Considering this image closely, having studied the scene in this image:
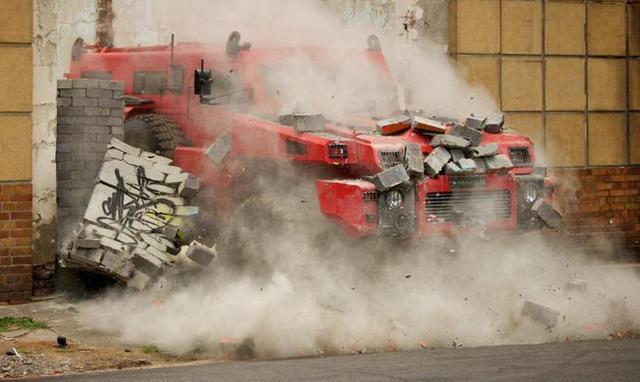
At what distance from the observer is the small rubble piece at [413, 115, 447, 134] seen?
11.3 m

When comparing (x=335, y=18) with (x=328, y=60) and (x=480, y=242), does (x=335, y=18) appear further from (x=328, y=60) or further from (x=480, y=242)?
(x=480, y=242)

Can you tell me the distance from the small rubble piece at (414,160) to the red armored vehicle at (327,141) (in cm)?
1

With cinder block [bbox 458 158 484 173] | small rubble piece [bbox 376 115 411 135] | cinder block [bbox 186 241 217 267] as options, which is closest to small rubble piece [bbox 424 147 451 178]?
cinder block [bbox 458 158 484 173]

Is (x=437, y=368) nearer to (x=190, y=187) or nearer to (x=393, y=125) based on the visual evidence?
(x=393, y=125)

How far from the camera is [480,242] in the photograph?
1119 centimetres

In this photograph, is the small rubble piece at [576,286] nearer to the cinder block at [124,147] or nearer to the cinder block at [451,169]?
the cinder block at [451,169]

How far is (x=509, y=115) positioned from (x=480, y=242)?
17.2 ft

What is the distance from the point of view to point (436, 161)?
10961mm

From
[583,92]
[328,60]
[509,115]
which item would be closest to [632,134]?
[583,92]

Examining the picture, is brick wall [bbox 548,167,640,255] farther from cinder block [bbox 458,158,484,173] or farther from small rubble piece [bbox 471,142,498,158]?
cinder block [bbox 458,158,484,173]

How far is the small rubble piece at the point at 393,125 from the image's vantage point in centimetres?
1136

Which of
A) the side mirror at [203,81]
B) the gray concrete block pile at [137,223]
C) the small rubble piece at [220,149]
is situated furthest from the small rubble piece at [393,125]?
the gray concrete block pile at [137,223]

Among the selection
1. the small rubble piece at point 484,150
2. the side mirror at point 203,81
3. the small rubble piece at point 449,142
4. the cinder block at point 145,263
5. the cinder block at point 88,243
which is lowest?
→ the cinder block at point 145,263

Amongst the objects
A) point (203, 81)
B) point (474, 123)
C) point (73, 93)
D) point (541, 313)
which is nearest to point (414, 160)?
point (474, 123)
